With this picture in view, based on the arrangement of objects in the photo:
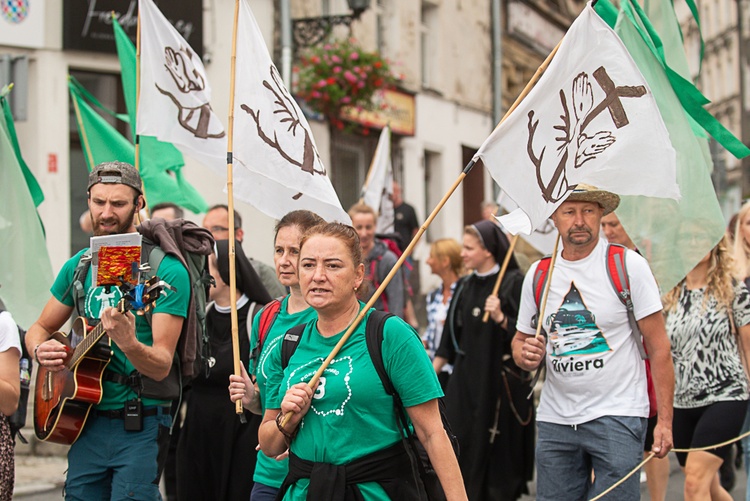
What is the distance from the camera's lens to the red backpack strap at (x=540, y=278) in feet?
18.2

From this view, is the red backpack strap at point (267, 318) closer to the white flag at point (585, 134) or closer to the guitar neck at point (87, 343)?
the guitar neck at point (87, 343)

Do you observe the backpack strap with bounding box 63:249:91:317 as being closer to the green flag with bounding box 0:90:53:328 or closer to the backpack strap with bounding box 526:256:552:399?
the green flag with bounding box 0:90:53:328

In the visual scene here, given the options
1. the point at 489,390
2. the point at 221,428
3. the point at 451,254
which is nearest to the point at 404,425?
the point at 221,428

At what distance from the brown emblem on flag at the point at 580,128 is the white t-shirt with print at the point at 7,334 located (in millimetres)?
2310

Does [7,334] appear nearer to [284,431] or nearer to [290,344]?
[290,344]

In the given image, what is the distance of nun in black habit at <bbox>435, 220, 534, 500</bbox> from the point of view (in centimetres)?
758

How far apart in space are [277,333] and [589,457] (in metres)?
1.72

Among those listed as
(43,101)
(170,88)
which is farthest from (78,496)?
(43,101)

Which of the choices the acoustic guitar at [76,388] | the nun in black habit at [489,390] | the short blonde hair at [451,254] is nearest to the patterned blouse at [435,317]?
the short blonde hair at [451,254]

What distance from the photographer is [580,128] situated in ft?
16.1

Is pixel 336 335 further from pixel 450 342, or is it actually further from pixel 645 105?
pixel 450 342

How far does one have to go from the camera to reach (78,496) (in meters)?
4.75

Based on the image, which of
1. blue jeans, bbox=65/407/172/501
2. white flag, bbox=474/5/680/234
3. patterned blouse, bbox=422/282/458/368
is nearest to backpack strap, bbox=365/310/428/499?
white flag, bbox=474/5/680/234

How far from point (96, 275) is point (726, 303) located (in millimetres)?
3793
